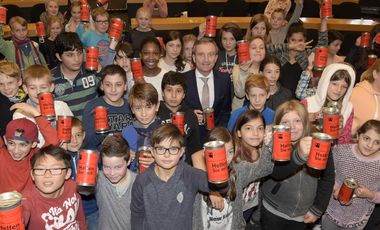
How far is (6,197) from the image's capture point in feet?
6.07

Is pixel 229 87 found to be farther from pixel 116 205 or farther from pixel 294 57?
pixel 116 205

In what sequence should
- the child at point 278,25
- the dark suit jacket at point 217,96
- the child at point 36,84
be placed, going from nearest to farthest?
the child at point 36,84 → the dark suit jacket at point 217,96 → the child at point 278,25

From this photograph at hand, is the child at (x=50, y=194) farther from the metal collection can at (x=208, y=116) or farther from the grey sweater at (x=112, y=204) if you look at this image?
the metal collection can at (x=208, y=116)

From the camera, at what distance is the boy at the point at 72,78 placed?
3697 mm

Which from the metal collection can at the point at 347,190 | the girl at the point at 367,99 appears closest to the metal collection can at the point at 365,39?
the girl at the point at 367,99

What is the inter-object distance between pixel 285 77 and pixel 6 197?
332cm

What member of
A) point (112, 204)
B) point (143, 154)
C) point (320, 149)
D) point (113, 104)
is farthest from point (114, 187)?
point (320, 149)

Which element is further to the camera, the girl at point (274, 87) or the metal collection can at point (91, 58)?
the girl at point (274, 87)

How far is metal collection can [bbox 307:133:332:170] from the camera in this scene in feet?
7.52

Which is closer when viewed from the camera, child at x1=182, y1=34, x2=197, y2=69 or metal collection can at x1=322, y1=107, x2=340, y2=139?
metal collection can at x1=322, y1=107, x2=340, y2=139

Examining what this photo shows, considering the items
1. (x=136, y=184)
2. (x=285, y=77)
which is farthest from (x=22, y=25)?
(x=136, y=184)

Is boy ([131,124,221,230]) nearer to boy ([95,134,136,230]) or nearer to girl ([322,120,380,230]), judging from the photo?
boy ([95,134,136,230])

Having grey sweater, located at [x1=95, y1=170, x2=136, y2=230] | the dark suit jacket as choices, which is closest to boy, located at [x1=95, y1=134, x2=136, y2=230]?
grey sweater, located at [x1=95, y1=170, x2=136, y2=230]

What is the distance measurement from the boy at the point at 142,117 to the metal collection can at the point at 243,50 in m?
1.04
